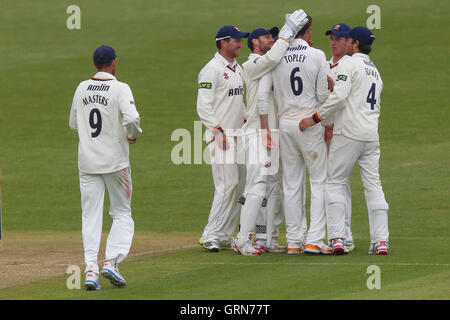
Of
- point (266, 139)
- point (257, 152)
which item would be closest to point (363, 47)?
point (266, 139)

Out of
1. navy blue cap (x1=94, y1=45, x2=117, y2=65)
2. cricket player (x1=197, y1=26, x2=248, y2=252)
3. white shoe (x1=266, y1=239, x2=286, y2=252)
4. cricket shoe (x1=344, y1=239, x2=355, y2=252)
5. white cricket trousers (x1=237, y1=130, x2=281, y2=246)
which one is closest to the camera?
navy blue cap (x1=94, y1=45, x2=117, y2=65)

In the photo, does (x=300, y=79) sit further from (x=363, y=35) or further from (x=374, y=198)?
(x=374, y=198)

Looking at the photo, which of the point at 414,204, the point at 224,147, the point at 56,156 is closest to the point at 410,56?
the point at 56,156

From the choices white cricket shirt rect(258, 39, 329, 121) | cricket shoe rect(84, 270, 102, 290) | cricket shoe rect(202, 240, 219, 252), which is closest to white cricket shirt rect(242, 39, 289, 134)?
white cricket shirt rect(258, 39, 329, 121)

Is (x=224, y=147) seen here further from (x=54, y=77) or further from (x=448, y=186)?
(x=54, y=77)

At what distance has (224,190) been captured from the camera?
1220 centimetres

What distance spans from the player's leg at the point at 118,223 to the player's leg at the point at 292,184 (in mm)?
2400

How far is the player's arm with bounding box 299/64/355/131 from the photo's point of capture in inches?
439

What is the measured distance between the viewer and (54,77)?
1261 inches

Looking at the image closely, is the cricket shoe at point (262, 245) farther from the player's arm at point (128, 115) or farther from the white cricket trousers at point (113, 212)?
the player's arm at point (128, 115)

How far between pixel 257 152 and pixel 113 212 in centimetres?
245

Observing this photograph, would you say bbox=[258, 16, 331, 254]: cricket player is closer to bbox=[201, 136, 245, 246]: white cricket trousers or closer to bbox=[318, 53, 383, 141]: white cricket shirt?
bbox=[318, 53, 383, 141]: white cricket shirt

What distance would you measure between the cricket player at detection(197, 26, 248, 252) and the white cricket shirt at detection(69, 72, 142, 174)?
247cm

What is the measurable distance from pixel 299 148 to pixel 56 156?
12.1 m
